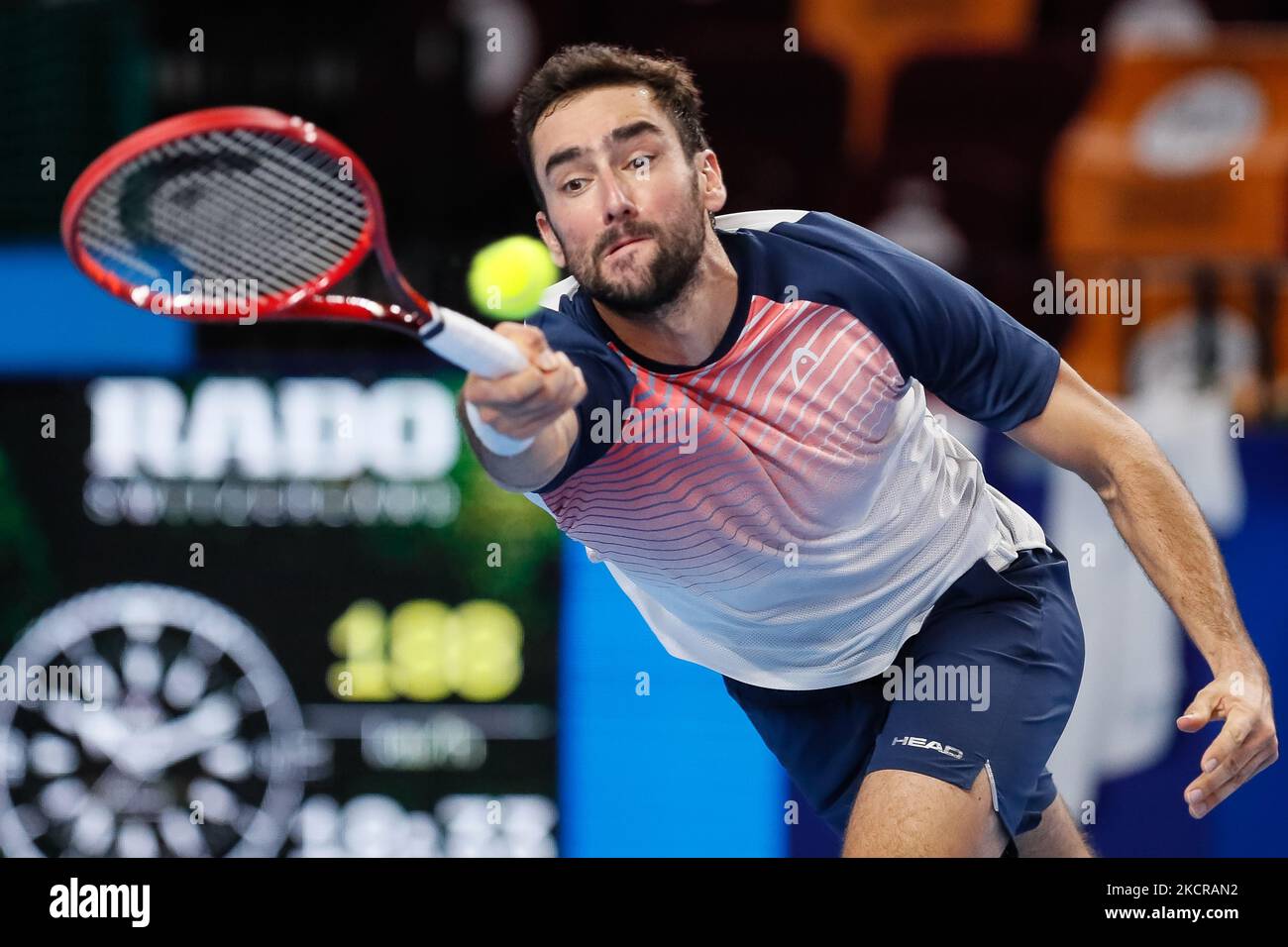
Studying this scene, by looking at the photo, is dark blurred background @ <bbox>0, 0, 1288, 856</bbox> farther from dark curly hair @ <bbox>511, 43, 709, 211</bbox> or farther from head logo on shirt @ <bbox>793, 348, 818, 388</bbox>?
head logo on shirt @ <bbox>793, 348, 818, 388</bbox>

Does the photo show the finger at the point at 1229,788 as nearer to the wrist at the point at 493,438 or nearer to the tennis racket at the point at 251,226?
the wrist at the point at 493,438

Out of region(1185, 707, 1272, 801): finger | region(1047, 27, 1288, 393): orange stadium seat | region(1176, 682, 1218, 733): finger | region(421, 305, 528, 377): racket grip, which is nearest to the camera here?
region(421, 305, 528, 377): racket grip

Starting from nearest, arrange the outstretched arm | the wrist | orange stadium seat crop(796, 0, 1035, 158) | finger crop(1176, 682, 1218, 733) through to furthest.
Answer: the wrist, finger crop(1176, 682, 1218, 733), the outstretched arm, orange stadium seat crop(796, 0, 1035, 158)

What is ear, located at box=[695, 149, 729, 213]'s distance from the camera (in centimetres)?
379

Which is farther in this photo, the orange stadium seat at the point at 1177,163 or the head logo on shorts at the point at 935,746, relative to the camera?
the orange stadium seat at the point at 1177,163

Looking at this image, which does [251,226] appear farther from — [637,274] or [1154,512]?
[1154,512]

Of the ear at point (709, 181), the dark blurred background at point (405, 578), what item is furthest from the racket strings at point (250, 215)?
the dark blurred background at point (405, 578)

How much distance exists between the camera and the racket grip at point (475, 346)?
2949 mm

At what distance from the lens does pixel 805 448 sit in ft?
12.0

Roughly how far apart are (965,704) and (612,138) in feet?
4.13
